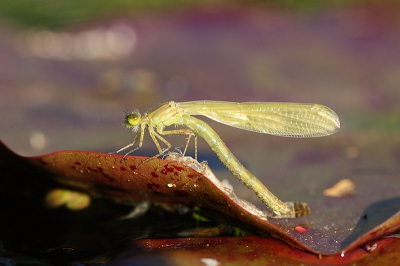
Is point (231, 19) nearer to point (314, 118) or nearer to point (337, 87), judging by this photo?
point (337, 87)

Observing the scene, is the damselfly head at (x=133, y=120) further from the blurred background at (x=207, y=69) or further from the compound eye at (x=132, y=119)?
the blurred background at (x=207, y=69)

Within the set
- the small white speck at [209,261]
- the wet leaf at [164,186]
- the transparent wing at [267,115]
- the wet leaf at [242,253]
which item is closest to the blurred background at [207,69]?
the transparent wing at [267,115]

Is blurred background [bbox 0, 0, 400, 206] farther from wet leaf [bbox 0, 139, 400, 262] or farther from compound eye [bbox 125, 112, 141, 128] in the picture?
wet leaf [bbox 0, 139, 400, 262]

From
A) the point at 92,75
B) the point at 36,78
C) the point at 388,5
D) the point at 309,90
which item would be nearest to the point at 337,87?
the point at 309,90

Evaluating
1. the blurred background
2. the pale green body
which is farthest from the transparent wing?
the blurred background

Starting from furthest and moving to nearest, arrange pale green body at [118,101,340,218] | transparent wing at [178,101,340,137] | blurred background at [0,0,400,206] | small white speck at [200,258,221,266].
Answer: blurred background at [0,0,400,206] < transparent wing at [178,101,340,137] < pale green body at [118,101,340,218] < small white speck at [200,258,221,266]

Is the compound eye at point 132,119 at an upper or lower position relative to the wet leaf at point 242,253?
upper

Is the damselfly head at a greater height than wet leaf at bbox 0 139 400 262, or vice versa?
the damselfly head
